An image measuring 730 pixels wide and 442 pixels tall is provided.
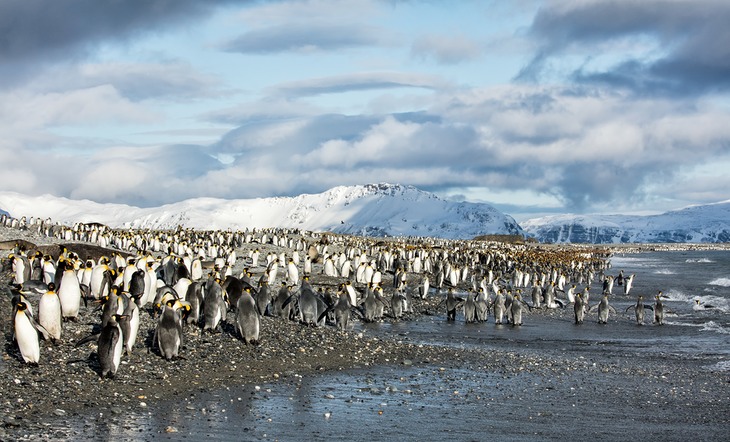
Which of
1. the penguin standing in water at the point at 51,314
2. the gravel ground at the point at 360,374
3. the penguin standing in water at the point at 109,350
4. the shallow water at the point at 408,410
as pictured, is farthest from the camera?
the penguin standing in water at the point at 51,314

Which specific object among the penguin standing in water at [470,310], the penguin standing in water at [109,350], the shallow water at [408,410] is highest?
the penguin standing in water at [109,350]

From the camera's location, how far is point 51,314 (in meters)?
12.6

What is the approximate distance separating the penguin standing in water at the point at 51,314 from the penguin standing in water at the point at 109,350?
5.89 feet

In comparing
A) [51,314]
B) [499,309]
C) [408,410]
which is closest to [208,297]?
[51,314]

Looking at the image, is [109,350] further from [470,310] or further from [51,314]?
[470,310]

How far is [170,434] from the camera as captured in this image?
8.95 meters

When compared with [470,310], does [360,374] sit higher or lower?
lower

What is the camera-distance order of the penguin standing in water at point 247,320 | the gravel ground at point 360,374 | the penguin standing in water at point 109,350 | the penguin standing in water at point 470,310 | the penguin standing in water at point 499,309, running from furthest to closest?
the penguin standing in water at point 499,309, the penguin standing in water at point 470,310, the penguin standing in water at point 247,320, the penguin standing in water at point 109,350, the gravel ground at point 360,374

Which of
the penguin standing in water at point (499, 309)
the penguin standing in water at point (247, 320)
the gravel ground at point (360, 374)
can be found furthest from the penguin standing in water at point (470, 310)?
the penguin standing in water at point (247, 320)

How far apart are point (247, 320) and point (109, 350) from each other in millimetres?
3786

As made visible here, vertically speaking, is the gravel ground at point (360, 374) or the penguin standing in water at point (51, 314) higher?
the penguin standing in water at point (51, 314)

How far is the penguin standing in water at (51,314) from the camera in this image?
1251cm

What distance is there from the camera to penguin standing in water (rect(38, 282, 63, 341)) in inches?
493

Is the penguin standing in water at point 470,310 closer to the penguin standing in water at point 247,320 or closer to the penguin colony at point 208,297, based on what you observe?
the penguin colony at point 208,297
